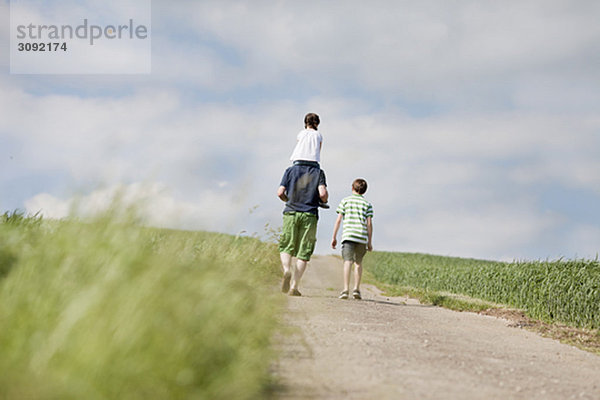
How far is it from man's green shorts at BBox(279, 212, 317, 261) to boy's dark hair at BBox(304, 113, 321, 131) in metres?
1.56

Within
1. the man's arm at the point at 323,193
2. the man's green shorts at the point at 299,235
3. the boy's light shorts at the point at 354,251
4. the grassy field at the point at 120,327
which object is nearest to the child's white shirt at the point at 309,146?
the man's arm at the point at 323,193

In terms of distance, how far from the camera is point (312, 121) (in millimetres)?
9891

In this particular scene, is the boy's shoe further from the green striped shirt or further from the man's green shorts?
the green striped shirt

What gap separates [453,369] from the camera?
4840 mm

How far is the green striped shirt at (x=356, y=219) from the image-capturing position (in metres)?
10.7

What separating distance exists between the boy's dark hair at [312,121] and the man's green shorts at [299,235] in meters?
1.56

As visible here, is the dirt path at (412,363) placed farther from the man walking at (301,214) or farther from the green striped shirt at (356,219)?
the green striped shirt at (356,219)

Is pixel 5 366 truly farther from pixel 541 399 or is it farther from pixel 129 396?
pixel 541 399

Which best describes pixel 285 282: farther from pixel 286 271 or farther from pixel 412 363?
pixel 412 363

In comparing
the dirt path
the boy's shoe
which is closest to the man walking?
the boy's shoe

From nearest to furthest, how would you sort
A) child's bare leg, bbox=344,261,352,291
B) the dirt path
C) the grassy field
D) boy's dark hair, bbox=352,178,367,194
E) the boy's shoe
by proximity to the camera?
the grassy field → the dirt path → the boy's shoe → child's bare leg, bbox=344,261,352,291 → boy's dark hair, bbox=352,178,367,194

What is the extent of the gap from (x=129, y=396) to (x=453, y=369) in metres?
2.95

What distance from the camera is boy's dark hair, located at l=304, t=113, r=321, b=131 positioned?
990 cm

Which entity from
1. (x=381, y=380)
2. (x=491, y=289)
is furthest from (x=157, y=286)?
(x=491, y=289)
